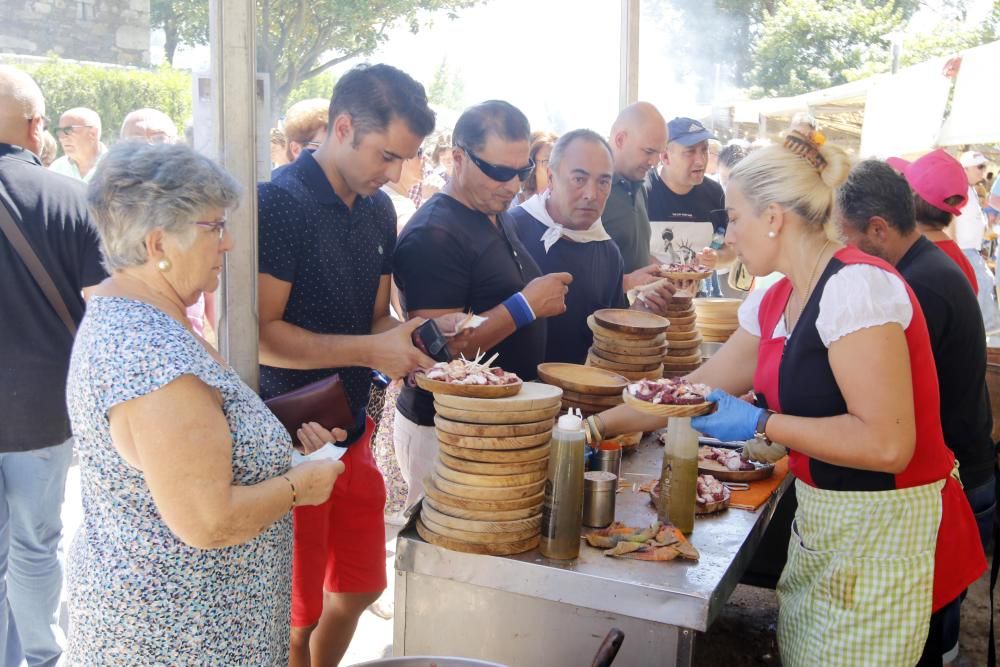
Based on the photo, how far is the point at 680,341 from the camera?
3.84 m

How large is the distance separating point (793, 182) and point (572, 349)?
166cm

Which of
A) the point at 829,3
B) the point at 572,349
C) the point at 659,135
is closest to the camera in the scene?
the point at 572,349

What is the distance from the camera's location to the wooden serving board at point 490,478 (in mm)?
2037

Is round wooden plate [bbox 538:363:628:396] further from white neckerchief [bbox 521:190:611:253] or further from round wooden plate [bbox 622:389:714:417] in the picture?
Answer: white neckerchief [bbox 521:190:611:253]

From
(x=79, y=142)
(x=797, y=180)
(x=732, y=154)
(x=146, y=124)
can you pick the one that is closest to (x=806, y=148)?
(x=797, y=180)

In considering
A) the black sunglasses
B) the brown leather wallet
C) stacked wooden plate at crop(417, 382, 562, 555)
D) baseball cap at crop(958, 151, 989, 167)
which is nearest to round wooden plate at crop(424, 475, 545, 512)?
stacked wooden plate at crop(417, 382, 562, 555)

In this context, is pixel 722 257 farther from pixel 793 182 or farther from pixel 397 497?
pixel 793 182

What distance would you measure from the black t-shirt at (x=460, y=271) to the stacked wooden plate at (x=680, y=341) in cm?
78

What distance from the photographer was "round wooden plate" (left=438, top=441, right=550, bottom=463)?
2.02 meters

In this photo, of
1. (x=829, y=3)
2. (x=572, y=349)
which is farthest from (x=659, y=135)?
(x=829, y=3)

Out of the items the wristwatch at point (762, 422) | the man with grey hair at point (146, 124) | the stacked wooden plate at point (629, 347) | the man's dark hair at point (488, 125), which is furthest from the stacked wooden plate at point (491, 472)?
the man with grey hair at point (146, 124)

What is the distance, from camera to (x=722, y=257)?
516 centimetres

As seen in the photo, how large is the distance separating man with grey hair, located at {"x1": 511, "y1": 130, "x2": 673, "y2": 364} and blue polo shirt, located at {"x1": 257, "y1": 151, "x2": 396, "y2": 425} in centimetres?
117

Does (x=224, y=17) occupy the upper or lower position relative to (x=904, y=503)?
upper
